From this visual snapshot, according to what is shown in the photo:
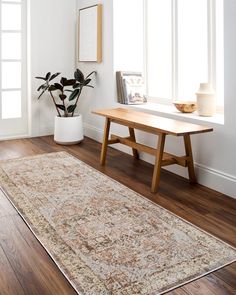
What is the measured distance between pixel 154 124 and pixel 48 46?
2702 millimetres

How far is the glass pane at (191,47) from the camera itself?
11.1ft

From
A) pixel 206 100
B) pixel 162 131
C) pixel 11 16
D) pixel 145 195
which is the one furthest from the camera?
pixel 11 16

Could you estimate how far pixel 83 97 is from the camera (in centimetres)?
518

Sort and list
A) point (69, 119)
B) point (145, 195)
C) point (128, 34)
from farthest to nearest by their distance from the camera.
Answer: point (69, 119) → point (128, 34) → point (145, 195)

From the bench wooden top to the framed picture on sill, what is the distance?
126 centimetres

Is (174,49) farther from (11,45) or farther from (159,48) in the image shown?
(11,45)

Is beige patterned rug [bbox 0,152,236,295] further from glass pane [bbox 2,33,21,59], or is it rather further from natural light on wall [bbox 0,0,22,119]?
glass pane [bbox 2,33,21,59]

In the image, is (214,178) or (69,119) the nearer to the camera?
(214,178)

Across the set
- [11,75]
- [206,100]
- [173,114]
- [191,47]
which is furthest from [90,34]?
[206,100]

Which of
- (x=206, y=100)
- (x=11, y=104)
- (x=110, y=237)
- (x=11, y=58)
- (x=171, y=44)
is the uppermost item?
(x=11, y=58)

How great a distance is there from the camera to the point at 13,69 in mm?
5004

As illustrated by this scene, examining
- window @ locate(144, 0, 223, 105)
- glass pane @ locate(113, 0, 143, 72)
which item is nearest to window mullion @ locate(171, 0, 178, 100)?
window @ locate(144, 0, 223, 105)

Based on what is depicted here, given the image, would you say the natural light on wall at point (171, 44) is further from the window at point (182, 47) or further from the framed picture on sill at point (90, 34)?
the framed picture on sill at point (90, 34)

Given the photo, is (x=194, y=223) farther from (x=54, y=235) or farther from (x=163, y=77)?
(x=163, y=77)
